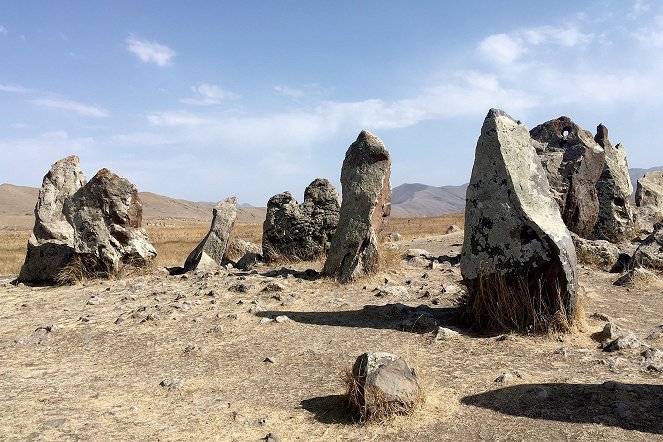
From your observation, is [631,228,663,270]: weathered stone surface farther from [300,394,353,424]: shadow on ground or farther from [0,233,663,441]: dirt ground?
[300,394,353,424]: shadow on ground

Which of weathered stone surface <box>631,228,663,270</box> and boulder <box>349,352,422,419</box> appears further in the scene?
weathered stone surface <box>631,228,663,270</box>

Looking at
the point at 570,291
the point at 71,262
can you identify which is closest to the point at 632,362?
the point at 570,291

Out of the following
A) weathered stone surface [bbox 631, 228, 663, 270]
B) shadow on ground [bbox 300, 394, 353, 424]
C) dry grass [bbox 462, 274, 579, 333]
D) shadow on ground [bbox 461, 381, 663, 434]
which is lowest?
shadow on ground [bbox 300, 394, 353, 424]

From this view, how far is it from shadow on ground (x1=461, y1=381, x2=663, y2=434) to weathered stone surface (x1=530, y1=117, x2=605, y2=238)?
9.81 meters

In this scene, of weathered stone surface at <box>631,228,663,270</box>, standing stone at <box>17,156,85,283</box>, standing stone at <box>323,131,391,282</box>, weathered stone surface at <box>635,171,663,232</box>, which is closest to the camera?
standing stone at <box>323,131,391,282</box>

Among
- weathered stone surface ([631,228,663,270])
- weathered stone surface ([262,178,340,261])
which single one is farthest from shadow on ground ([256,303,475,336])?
weathered stone surface ([262,178,340,261])

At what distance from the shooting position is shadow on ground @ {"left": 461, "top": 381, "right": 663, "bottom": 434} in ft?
13.7

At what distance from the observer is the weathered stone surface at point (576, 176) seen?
13914mm

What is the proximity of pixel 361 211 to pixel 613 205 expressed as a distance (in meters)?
9.93

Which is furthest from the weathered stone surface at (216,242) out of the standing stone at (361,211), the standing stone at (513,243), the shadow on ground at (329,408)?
the shadow on ground at (329,408)

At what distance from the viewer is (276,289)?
9.66m

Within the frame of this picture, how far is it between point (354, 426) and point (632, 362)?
9.98 ft

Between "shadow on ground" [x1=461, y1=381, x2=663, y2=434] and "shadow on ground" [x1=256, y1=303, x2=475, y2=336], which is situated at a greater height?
A: "shadow on ground" [x1=256, y1=303, x2=475, y2=336]

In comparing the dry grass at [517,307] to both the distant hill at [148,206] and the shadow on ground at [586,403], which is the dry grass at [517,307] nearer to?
the shadow on ground at [586,403]
